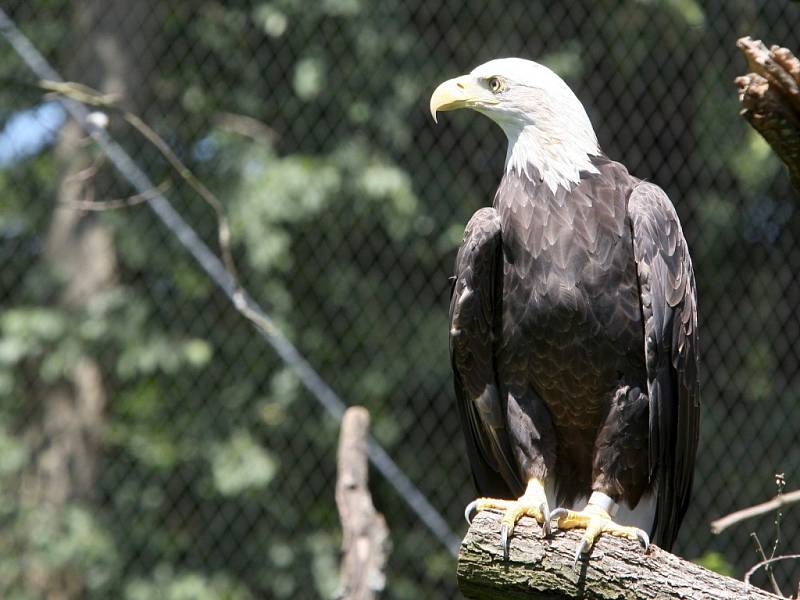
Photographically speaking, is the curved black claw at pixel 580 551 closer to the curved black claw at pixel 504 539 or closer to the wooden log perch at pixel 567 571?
the wooden log perch at pixel 567 571

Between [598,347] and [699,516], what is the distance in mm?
2899

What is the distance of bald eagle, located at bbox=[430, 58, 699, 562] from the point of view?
2.56m

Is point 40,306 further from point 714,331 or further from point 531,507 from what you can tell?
point 531,507

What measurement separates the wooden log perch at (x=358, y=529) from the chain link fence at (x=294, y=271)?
1.98 metres

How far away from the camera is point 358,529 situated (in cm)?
322

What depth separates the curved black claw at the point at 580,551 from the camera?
7.20ft

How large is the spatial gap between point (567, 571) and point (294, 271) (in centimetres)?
355

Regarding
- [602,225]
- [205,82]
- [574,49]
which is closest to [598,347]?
[602,225]

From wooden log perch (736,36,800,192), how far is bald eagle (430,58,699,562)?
1.88 feet

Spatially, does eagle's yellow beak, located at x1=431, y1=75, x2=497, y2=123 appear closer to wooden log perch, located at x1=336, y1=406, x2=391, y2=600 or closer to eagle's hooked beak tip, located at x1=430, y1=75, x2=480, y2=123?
eagle's hooked beak tip, located at x1=430, y1=75, x2=480, y2=123

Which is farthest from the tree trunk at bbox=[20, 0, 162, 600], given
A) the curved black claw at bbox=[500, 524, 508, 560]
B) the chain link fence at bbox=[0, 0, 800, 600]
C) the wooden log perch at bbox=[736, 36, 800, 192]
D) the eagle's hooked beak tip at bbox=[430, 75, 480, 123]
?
the wooden log perch at bbox=[736, 36, 800, 192]

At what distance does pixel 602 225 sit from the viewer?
2.60 metres

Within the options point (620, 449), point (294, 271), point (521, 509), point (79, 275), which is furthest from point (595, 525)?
point (79, 275)

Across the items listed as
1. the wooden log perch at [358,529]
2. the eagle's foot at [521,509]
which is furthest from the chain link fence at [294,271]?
the eagle's foot at [521,509]
